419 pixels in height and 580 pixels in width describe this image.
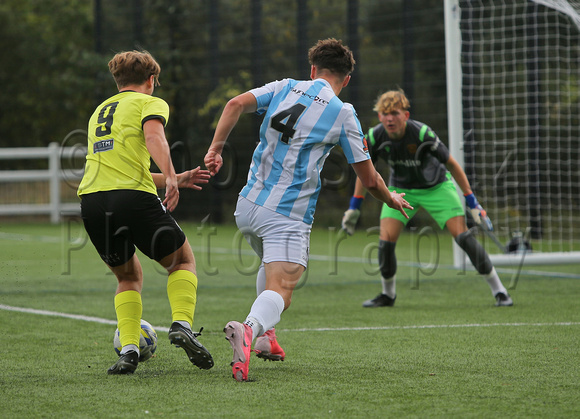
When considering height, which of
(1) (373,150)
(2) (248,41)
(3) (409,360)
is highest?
(2) (248,41)

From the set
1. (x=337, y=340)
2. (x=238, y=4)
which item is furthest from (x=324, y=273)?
(x=238, y=4)

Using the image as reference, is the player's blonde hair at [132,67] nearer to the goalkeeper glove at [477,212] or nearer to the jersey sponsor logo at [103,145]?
the jersey sponsor logo at [103,145]

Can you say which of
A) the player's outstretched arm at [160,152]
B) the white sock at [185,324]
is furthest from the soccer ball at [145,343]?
A: the player's outstretched arm at [160,152]

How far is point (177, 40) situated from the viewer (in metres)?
19.7

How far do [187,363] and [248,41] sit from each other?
1448cm

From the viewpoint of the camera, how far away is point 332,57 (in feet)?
14.5

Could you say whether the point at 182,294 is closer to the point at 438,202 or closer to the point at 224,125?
the point at 224,125

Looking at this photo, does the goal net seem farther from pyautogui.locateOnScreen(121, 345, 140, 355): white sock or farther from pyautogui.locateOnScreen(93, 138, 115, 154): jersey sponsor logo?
pyautogui.locateOnScreen(93, 138, 115, 154): jersey sponsor logo

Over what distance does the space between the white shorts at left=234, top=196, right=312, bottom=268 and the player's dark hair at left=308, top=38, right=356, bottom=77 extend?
83 cm

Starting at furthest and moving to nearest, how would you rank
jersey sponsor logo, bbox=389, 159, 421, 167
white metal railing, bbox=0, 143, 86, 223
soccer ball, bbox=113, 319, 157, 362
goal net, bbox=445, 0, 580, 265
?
1. white metal railing, bbox=0, 143, 86, 223
2. goal net, bbox=445, 0, 580, 265
3. jersey sponsor logo, bbox=389, 159, 421, 167
4. soccer ball, bbox=113, 319, 157, 362

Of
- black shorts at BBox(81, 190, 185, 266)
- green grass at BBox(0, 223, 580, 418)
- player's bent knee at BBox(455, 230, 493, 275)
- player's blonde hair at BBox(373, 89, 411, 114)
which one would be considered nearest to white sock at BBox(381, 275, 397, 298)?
green grass at BBox(0, 223, 580, 418)

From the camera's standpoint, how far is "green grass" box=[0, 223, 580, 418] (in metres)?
3.58

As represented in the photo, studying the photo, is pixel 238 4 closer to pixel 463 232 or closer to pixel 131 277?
pixel 463 232

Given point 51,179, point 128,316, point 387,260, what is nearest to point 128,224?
point 128,316
